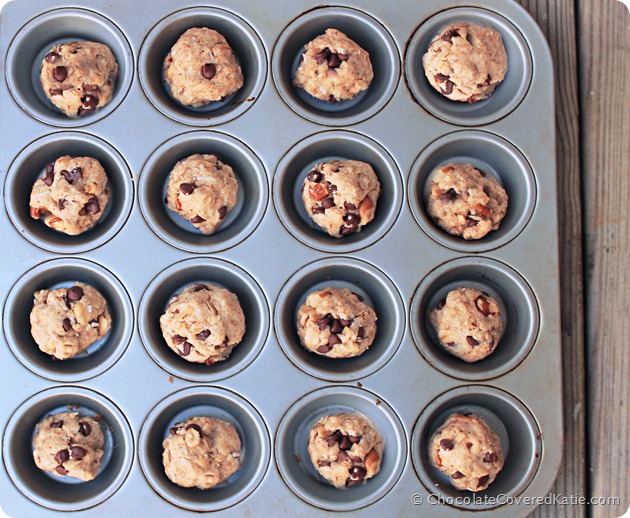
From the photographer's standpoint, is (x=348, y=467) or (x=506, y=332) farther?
(x=506, y=332)

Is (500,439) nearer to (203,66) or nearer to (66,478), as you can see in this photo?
(66,478)

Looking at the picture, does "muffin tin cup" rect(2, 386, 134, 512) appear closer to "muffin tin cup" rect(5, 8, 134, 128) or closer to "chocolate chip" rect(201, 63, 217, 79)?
"muffin tin cup" rect(5, 8, 134, 128)

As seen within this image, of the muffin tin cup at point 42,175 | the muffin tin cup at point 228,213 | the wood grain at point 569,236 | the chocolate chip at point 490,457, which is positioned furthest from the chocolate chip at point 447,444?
the muffin tin cup at point 42,175

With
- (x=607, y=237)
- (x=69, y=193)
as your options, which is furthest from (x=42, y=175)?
(x=607, y=237)

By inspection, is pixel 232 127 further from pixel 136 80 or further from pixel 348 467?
pixel 348 467

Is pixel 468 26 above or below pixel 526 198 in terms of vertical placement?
above

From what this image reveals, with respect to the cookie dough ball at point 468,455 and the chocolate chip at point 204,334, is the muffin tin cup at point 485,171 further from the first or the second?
the chocolate chip at point 204,334

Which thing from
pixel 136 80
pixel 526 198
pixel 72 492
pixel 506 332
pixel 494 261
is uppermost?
pixel 136 80

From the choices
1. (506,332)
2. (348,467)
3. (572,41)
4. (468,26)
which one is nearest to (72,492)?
(348,467)
